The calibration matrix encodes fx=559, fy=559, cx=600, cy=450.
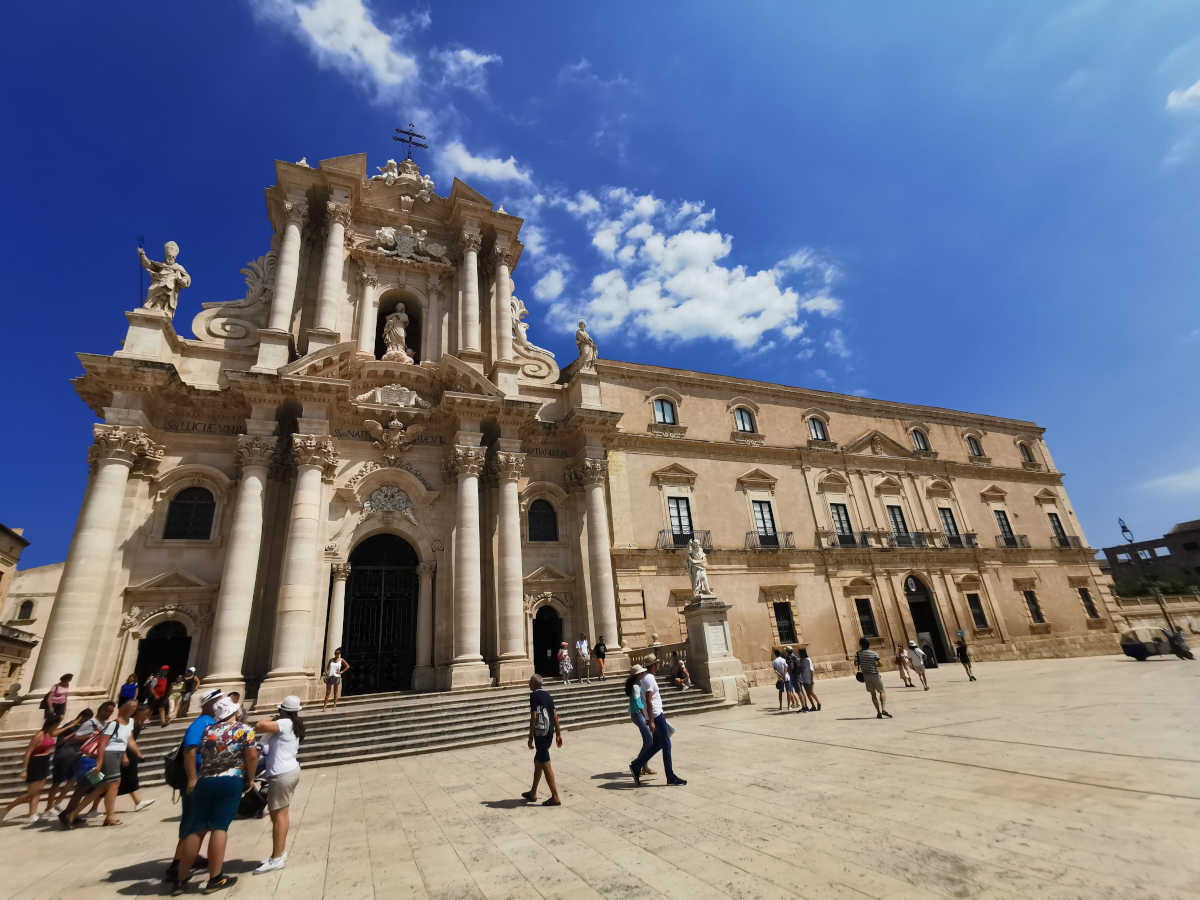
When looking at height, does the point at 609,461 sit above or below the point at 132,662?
above

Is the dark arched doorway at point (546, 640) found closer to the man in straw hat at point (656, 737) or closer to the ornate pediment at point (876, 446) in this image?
the man in straw hat at point (656, 737)

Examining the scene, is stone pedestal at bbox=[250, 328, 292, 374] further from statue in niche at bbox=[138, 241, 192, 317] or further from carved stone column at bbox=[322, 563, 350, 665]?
carved stone column at bbox=[322, 563, 350, 665]

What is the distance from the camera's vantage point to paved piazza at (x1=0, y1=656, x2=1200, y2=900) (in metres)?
4.25

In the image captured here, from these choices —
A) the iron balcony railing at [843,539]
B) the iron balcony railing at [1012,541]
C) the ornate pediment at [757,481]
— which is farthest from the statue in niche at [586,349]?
the iron balcony railing at [1012,541]

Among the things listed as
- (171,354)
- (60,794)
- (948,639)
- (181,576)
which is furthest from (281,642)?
(948,639)

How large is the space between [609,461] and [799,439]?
10.8m

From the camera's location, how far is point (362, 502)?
18312 millimetres

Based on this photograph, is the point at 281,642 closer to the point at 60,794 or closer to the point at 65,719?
the point at 65,719

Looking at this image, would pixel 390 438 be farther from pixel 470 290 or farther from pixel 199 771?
pixel 199 771

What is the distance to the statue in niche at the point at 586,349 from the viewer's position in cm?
2233

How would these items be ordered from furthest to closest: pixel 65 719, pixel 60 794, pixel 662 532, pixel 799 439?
pixel 799 439
pixel 662 532
pixel 65 719
pixel 60 794

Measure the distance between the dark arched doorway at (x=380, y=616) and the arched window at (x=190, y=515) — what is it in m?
4.25

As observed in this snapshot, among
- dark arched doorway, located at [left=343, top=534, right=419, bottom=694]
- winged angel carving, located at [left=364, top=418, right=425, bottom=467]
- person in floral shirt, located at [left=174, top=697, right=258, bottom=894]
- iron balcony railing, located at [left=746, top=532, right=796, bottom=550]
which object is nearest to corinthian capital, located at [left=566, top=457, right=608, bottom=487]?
winged angel carving, located at [left=364, top=418, right=425, bottom=467]

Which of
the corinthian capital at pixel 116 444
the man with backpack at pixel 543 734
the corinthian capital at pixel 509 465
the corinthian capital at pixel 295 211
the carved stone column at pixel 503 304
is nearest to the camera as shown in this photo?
the man with backpack at pixel 543 734
